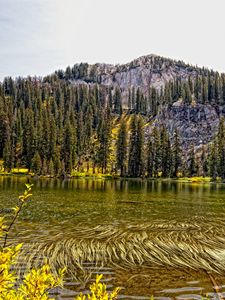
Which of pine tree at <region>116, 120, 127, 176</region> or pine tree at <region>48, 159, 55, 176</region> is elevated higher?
pine tree at <region>116, 120, 127, 176</region>

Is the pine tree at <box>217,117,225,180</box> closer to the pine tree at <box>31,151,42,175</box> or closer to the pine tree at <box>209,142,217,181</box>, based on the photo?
the pine tree at <box>209,142,217,181</box>

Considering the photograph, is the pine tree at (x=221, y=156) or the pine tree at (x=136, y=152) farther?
the pine tree at (x=136, y=152)

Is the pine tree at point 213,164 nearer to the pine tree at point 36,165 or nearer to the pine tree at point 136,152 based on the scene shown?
the pine tree at point 136,152

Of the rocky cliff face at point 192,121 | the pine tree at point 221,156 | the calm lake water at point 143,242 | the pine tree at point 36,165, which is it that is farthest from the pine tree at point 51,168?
the calm lake water at point 143,242

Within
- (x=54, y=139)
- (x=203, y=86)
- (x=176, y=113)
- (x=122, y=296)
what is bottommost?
(x=122, y=296)

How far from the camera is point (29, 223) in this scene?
27.7 m

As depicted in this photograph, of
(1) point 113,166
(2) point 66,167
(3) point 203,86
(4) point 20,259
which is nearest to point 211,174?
(1) point 113,166

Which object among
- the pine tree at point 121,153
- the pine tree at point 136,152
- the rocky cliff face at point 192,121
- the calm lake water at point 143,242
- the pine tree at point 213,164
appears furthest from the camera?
the rocky cliff face at point 192,121

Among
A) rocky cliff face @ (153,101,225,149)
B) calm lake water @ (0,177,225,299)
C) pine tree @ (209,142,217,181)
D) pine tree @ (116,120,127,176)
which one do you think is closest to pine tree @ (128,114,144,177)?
pine tree @ (116,120,127,176)

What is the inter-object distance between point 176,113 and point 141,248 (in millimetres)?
171503

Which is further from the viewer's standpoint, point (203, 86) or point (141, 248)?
point (203, 86)

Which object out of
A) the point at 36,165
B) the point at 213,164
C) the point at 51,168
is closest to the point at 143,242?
the point at 51,168

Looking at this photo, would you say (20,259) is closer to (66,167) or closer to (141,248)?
(141,248)

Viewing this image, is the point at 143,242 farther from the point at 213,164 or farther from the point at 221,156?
the point at 213,164
